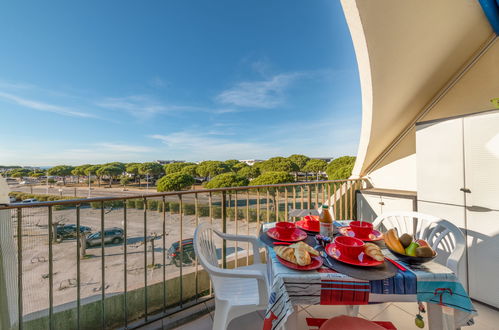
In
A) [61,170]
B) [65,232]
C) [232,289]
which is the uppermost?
[61,170]

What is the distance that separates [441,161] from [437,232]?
78 centimetres

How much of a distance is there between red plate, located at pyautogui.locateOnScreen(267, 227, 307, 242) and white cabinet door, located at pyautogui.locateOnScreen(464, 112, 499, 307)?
6.07 feet

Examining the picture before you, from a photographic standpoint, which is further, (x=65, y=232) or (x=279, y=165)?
(x=279, y=165)

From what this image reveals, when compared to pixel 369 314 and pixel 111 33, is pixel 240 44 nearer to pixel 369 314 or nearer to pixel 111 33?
pixel 111 33

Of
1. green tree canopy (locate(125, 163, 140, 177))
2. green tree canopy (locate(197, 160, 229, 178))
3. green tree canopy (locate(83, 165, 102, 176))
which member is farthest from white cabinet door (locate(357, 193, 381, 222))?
green tree canopy (locate(83, 165, 102, 176))

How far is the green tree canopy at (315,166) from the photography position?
19688 millimetres

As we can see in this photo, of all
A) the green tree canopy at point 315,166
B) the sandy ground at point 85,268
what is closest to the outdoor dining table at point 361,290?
the sandy ground at point 85,268

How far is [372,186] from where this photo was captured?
3.46 m

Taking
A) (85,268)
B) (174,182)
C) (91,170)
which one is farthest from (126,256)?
(91,170)

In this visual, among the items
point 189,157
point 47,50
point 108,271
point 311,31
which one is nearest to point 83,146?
A: point 189,157

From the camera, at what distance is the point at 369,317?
1645 millimetres

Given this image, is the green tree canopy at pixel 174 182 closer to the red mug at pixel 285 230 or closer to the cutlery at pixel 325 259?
the red mug at pixel 285 230

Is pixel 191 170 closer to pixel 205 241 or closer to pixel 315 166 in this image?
pixel 315 166

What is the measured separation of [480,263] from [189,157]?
2045cm
